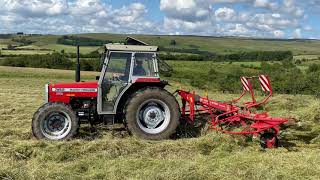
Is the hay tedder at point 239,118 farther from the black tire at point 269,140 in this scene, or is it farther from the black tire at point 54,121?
the black tire at point 54,121

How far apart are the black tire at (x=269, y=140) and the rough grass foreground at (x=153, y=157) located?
0.20 m

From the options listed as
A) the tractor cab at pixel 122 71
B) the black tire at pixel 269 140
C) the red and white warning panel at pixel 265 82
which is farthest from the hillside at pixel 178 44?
the black tire at pixel 269 140

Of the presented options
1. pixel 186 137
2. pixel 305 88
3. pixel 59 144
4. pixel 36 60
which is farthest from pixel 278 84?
pixel 36 60

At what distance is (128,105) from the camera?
28.5 feet

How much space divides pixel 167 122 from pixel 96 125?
65.3 inches

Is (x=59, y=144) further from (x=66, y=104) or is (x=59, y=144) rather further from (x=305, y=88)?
(x=305, y=88)

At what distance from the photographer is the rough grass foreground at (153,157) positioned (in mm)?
6266

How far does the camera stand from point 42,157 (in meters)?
7.05

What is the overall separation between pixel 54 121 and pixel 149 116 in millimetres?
1872

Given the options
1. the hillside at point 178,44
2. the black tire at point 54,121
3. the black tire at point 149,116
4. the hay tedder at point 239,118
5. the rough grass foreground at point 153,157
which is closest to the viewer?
the rough grass foreground at point 153,157

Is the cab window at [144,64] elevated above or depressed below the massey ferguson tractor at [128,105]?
above

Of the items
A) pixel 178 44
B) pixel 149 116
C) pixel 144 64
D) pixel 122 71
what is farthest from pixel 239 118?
pixel 178 44

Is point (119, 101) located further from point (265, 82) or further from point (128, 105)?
point (265, 82)

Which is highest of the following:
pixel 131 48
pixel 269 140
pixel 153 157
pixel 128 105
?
pixel 131 48
